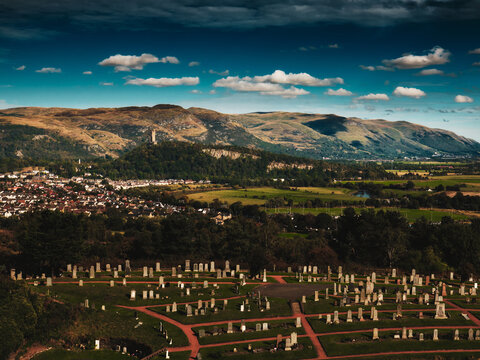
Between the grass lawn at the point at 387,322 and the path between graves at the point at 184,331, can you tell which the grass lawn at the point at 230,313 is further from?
the grass lawn at the point at 387,322

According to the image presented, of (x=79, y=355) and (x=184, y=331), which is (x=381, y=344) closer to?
(x=184, y=331)

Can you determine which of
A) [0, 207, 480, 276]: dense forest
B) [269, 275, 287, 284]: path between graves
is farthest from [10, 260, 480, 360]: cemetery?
[0, 207, 480, 276]: dense forest

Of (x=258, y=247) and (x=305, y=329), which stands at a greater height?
(x=258, y=247)

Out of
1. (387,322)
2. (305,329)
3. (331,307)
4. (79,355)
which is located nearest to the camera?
(79,355)

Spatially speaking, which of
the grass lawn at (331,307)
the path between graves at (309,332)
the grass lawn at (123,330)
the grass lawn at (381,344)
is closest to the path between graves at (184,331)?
the grass lawn at (123,330)

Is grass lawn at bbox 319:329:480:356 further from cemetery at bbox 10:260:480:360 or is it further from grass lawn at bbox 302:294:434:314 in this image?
grass lawn at bbox 302:294:434:314

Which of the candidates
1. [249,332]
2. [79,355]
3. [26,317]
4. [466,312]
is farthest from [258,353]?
[466,312]

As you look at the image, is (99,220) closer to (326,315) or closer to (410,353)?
(326,315)
